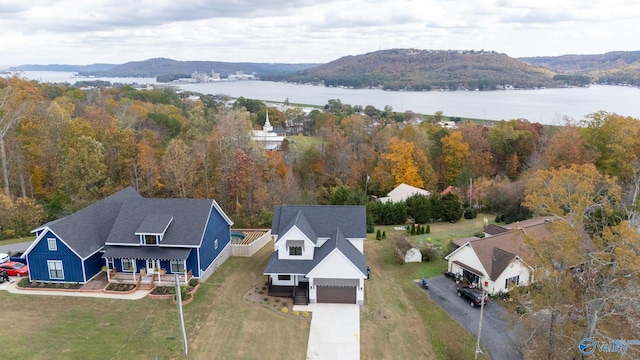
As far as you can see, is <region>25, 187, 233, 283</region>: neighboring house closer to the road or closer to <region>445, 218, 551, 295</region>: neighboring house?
the road

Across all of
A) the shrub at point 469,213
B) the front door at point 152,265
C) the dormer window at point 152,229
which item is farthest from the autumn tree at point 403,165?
the front door at point 152,265

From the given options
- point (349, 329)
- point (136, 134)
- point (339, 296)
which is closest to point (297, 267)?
point (339, 296)

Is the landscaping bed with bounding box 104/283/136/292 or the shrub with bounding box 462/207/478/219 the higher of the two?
the landscaping bed with bounding box 104/283/136/292

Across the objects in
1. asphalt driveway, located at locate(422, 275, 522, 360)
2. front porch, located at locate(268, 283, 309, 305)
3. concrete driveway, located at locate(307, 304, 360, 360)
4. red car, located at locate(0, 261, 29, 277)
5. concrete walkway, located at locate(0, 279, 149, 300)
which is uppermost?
red car, located at locate(0, 261, 29, 277)

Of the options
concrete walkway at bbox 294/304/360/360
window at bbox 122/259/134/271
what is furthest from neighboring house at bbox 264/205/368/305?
window at bbox 122/259/134/271

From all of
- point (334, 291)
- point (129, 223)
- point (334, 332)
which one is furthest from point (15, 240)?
point (334, 332)

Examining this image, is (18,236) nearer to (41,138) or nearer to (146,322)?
(41,138)

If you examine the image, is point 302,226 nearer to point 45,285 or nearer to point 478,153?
point 45,285

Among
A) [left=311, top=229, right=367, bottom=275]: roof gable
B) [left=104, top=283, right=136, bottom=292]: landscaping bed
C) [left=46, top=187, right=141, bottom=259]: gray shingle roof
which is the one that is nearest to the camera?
[left=311, top=229, right=367, bottom=275]: roof gable

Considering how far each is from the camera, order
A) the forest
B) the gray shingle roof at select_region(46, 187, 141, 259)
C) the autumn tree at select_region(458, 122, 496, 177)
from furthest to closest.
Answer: the autumn tree at select_region(458, 122, 496, 177) → the gray shingle roof at select_region(46, 187, 141, 259) → the forest

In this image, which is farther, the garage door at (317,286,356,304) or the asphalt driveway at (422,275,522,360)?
the garage door at (317,286,356,304)
